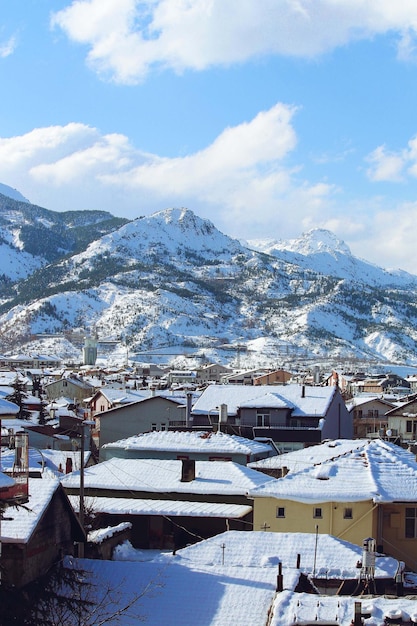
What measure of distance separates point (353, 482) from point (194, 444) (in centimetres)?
1406

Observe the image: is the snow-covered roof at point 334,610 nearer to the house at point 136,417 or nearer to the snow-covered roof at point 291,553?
the snow-covered roof at point 291,553

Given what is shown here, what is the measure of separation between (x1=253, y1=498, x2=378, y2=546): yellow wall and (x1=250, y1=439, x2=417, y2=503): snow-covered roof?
232mm

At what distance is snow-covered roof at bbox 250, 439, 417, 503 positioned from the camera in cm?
2353

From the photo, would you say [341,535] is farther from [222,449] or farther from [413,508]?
[222,449]

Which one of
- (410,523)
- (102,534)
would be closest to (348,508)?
(410,523)

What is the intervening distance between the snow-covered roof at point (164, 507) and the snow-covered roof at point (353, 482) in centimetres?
171

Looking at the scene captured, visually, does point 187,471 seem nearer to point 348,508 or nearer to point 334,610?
point 348,508

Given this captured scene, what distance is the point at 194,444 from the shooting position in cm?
3778

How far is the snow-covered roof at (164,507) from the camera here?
25266 mm

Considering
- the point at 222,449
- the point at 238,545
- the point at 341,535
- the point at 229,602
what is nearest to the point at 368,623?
the point at 229,602

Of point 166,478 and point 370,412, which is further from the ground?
point 370,412

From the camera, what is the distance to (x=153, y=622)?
1449 cm

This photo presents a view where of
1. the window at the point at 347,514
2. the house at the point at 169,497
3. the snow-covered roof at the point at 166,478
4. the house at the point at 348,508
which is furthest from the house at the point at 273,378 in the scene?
the window at the point at 347,514

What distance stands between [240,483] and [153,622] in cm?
1440
